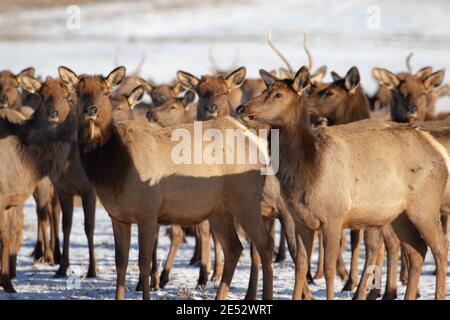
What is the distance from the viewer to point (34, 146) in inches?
497

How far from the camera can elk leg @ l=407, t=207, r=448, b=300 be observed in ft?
33.4

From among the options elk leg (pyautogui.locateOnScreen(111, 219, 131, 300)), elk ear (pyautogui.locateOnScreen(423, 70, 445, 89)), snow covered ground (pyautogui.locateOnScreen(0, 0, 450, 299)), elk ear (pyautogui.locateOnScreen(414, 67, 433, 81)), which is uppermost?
snow covered ground (pyautogui.locateOnScreen(0, 0, 450, 299))

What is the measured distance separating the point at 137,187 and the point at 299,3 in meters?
78.2

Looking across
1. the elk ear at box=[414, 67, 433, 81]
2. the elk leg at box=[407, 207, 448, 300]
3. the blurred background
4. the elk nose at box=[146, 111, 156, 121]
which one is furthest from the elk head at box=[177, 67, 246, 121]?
the blurred background

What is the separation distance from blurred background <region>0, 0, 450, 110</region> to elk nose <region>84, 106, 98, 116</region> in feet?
85.6

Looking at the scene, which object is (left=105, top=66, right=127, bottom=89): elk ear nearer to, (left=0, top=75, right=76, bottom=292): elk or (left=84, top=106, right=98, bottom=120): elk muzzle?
(left=84, top=106, right=98, bottom=120): elk muzzle

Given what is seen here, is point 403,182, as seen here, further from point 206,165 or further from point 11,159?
point 11,159

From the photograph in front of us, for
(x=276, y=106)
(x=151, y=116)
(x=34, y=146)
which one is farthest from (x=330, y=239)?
(x=151, y=116)

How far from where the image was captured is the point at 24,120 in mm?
13016

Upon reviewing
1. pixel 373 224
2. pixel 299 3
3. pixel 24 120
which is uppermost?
pixel 299 3

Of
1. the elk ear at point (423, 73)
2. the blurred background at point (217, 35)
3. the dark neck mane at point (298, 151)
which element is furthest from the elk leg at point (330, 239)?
the blurred background at point (217, 35)

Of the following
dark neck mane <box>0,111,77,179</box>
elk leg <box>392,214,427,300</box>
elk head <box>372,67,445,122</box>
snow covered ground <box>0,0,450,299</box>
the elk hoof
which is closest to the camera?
elk leg <box>392,214,427,300</box>

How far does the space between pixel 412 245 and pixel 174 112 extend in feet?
19.7
